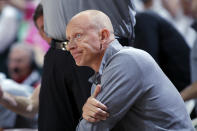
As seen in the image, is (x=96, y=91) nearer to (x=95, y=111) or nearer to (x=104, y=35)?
(x=95, y=111)

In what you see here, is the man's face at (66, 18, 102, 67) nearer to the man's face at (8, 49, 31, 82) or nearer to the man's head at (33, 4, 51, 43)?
the man's head at (33, 4, 51, 43)

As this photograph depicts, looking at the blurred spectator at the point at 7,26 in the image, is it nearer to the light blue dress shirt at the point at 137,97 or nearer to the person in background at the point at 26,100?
the person in background at the point at 26,100

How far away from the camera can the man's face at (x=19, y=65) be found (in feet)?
17.4

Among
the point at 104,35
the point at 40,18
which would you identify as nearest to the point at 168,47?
the point at 40,18

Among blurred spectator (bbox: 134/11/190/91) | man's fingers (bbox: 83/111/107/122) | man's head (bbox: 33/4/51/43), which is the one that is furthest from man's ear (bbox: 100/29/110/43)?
blurred spectator (bbox: 134/11/190/91)

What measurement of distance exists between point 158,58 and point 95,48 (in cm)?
194

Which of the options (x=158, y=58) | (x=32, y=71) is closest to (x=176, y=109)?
(x=158, y=58)

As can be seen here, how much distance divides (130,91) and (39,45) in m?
4.19

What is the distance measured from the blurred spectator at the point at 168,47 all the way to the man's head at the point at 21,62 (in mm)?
1448

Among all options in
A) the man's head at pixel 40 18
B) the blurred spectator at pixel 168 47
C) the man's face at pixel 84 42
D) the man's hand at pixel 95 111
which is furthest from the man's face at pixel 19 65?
the man's hand at pixel 95 111

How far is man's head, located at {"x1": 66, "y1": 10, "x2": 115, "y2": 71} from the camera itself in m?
2.37

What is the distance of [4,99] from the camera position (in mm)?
3350

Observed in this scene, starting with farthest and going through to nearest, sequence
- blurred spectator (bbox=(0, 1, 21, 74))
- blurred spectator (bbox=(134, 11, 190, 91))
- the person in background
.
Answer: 1. blurred spectator (bbox=(0, 1, 21, 74))
2. blurred spectator (bbox=(134, 11, 190, 91))
3. the person in background

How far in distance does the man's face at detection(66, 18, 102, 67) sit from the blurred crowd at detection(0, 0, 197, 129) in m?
1.14
